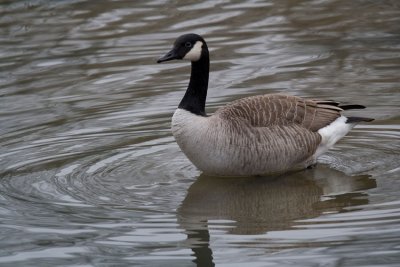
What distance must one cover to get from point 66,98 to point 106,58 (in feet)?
6.02

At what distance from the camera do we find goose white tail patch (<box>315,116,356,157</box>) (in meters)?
9.97

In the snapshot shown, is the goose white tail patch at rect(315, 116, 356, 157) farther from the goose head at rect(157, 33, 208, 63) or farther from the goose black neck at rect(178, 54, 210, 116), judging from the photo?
the goose head at rect(157, 33, 208, 63)

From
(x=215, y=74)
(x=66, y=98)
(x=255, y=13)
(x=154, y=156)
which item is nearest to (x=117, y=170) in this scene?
(x=154, y=156)

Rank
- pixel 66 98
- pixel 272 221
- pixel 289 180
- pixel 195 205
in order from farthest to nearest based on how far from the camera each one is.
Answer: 1. pixel 66 98
2. pixel 289 180
3. pixel 195 205
4. pixel 272 221

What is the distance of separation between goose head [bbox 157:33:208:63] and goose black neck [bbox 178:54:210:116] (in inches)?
2.9

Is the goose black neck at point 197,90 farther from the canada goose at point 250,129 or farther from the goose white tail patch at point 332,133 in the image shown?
the goose white tail patch at point 332,133

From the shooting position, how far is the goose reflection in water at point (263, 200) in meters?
8.21

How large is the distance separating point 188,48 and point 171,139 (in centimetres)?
144

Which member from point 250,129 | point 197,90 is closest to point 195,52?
point 197,90

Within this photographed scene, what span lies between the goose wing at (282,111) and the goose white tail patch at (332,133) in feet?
0.16

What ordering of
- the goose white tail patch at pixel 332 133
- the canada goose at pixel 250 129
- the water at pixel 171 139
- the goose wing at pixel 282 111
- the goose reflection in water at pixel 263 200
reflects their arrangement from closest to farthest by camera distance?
the water at pixel 171 139
the goose reflection in water at pixel 263 200
the canada goose at pixel 250 129
the goose wing at pixel 282 111
the goose white tail patch at pixel 332 133

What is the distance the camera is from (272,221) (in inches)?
329

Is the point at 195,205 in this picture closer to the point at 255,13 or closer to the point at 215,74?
the point at 215,74

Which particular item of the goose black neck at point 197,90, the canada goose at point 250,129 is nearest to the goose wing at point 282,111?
the canada goose at point 250,129
